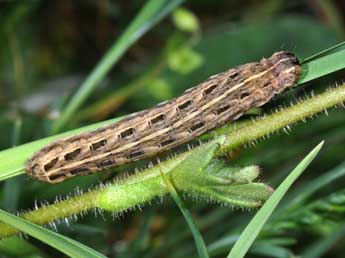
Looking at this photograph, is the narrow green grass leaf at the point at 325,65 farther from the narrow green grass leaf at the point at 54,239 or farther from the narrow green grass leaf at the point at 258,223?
the narrow green grass leaf at the point at 54,239

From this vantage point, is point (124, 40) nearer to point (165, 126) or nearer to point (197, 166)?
point (165, 126)

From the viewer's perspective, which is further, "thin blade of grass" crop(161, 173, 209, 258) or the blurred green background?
the blurred green background

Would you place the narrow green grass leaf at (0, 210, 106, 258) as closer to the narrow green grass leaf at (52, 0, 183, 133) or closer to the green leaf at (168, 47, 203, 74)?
the narrow green grass leaf at (52, 0, 183, 133)

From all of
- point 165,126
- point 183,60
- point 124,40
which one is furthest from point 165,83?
point 165,126

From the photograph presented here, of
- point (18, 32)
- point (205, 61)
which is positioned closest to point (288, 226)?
point (205, 61)

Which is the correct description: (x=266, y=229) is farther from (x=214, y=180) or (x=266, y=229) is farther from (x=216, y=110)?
(x=214, y=180)

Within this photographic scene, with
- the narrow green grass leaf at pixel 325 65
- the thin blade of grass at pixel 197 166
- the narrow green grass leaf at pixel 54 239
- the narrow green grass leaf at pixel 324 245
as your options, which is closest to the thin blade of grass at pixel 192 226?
the thin blade of grass at pixel 197 166

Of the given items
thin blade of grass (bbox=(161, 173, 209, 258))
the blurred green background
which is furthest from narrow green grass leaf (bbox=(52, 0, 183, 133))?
thin blade of grass (bbox=(161, 173, 209, 258))
